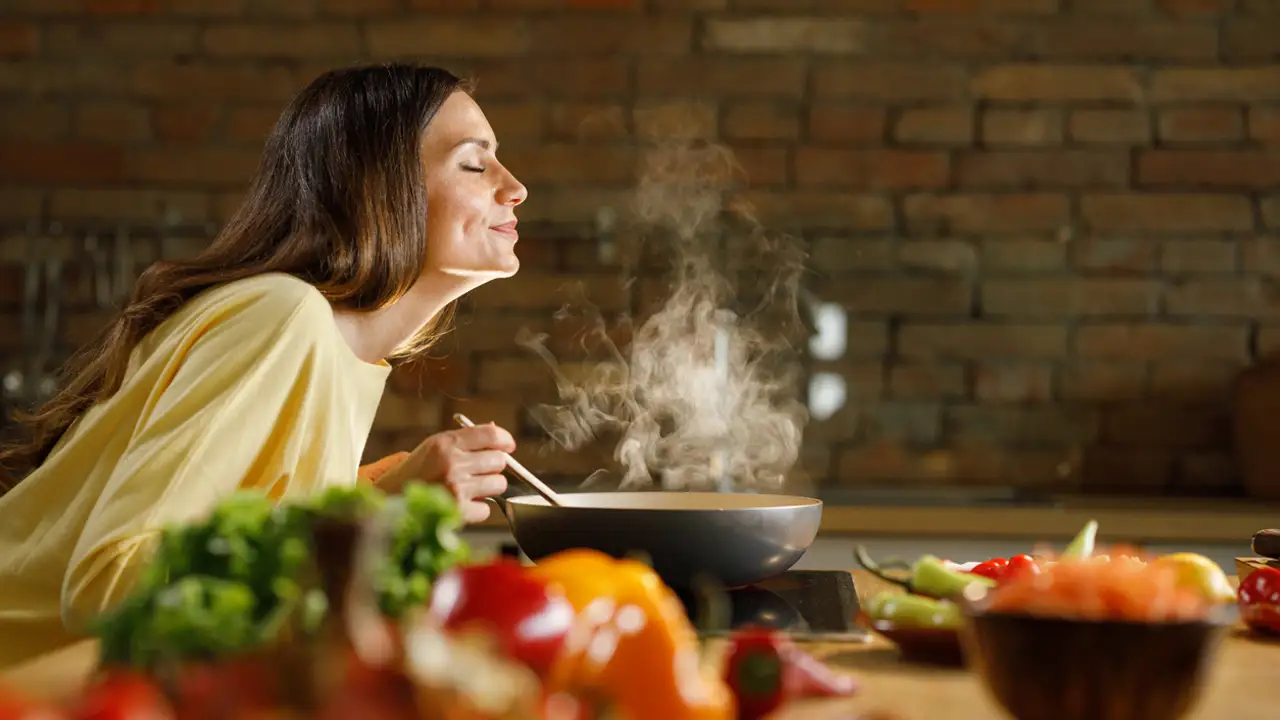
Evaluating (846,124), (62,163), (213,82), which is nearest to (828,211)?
(846,124)

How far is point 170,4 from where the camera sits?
358cm

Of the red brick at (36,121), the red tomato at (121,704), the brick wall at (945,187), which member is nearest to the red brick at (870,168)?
the brick wall at (945,187)

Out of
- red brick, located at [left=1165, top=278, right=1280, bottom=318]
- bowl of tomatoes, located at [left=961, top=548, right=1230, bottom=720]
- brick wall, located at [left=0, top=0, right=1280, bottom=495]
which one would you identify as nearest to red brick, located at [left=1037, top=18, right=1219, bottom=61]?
brick wall, located at [left=0, top=0, right=1280, bottom=495]

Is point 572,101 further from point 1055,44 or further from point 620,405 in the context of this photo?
point 1055,44

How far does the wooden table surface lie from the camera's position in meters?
0.80

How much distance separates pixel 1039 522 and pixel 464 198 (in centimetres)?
150

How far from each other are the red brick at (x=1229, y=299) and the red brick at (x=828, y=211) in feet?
2.44

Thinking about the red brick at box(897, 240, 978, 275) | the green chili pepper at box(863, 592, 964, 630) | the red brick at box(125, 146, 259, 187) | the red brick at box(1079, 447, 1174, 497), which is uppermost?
the red brick at box(125, 146, 259, 187)

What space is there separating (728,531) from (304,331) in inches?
20.3

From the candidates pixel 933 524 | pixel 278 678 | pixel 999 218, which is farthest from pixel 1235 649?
pixel 999 218

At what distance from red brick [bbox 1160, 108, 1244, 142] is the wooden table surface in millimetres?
2611

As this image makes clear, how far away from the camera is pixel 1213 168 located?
11.2ft

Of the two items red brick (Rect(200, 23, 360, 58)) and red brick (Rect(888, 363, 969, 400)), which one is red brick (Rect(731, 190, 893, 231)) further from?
red brick (Rect(200, 23, 360, 58))

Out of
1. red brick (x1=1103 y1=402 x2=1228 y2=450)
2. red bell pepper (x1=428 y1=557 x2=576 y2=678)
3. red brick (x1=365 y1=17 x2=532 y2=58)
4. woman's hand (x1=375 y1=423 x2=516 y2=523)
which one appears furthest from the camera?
red brick (x1=365 y1=17 x2=532 y2=58)
